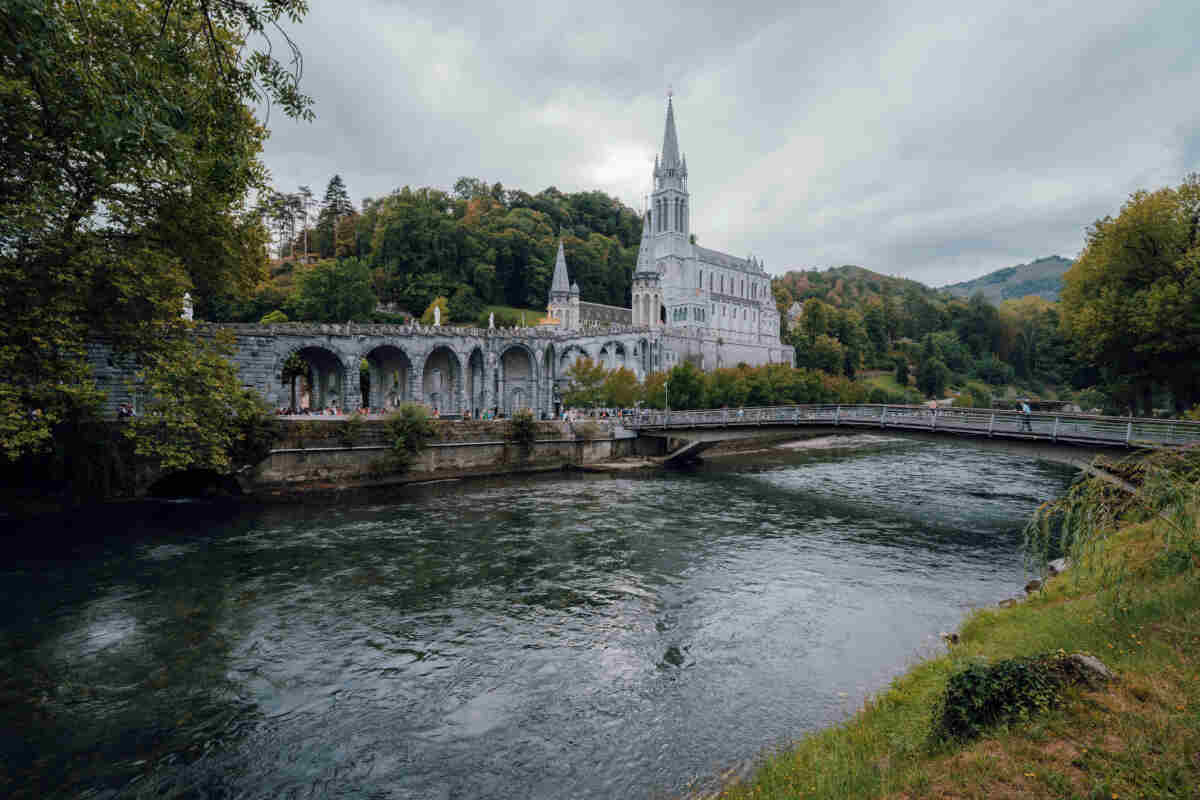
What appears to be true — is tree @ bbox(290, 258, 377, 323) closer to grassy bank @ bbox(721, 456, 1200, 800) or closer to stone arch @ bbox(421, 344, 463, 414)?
stone arch @ bbox(421, 344, 463, 414)

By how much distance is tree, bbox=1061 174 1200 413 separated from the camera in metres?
29.2

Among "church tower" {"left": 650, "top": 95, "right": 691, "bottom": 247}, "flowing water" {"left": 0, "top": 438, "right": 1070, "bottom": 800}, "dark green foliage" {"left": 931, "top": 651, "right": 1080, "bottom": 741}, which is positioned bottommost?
"flowing water" {"left": 0, "top": 438, "right": 1070, "bottom": 800}

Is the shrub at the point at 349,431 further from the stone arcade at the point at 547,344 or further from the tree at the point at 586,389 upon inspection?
the tree at the point at 586,389

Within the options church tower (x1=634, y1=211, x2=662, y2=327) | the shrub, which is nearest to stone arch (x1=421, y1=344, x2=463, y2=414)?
the shrub

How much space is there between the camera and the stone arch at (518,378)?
204ft

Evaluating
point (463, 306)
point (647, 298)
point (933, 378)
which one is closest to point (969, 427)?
point (647, 298)

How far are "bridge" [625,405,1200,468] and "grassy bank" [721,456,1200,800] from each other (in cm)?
552

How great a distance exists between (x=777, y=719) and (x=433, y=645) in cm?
721

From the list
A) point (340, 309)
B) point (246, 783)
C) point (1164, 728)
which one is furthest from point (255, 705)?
point (340, 309)

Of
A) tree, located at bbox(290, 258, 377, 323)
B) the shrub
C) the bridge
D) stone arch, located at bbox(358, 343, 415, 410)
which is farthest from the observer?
tree, located at bbox(290, 258, 377, 323)

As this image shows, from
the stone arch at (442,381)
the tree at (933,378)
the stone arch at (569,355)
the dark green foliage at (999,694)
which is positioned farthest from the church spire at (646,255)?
the dark green foliage at (999,694)

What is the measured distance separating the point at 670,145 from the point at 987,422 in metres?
77.3

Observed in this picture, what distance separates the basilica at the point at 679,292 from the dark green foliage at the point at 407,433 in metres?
48.5

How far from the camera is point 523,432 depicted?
37.6 meters
